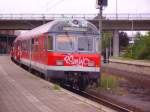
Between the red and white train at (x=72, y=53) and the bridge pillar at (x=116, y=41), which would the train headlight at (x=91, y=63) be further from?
the bridge pillar at (x=116, y=41)

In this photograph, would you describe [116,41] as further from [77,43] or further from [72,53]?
[72,53]

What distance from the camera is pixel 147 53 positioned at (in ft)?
Result: 237

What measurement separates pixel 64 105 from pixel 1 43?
377 ft

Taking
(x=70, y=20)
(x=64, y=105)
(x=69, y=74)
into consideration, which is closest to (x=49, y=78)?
(x=69, y=74)

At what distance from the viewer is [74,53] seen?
76.8 ft

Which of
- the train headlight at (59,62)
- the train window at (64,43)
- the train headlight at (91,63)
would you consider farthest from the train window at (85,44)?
the train headlight at (59,62)

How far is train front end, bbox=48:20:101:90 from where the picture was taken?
2334 cm

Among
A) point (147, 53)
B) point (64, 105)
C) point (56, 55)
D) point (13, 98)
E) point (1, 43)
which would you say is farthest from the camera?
point (1, 43)

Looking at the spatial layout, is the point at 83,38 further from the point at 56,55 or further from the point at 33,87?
the point at 33,87

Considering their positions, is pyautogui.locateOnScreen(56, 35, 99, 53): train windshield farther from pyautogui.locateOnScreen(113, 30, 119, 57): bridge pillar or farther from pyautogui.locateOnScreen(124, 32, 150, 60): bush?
pyautogui.locateOnScreen(113, 30, 119, 57): bridge pillar

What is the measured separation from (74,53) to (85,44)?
0.73 metres

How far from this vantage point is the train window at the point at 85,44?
23.7 metres

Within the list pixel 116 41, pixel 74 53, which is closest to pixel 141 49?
pixel 116 41

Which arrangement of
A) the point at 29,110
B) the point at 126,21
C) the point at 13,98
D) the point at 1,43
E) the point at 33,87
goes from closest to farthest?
the point at 29,110, the point at 13,98, the point at 33,87, the point at 126,21, the point at 1,43
